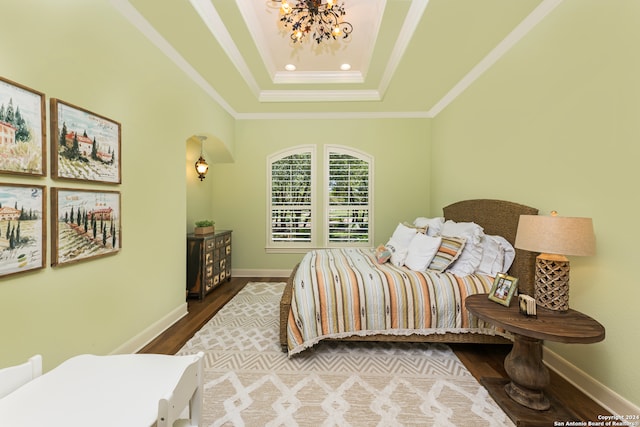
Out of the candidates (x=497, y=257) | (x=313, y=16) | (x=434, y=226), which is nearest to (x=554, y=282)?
(x=497, y=257)

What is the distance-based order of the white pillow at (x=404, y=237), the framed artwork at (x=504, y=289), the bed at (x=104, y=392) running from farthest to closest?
the white pillow at (x=404, y=237), the framed artwork at (x=504, y=289), the bed at (x=104, y=392)

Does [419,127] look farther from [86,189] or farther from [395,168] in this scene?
[86,189]

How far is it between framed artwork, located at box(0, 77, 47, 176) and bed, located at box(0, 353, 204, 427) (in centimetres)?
108

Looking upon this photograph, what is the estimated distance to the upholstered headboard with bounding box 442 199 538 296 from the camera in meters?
2.23

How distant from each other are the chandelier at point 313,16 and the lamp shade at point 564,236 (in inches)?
86.5

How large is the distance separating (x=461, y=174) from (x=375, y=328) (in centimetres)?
244

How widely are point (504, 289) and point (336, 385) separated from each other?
4.57 ft

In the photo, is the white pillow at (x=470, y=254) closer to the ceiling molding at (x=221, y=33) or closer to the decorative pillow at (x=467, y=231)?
the decorative pillow at (x=467, y=231)

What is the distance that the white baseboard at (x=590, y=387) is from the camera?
1.60 metres

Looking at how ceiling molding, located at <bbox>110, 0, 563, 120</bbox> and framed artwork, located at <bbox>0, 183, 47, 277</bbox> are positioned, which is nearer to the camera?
framed artwork, located at <bbox>0, 183, 47, 277</bbox>

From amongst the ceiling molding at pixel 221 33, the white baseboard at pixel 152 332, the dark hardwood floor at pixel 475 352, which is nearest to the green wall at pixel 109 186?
the white baseboard at pixel 152 332

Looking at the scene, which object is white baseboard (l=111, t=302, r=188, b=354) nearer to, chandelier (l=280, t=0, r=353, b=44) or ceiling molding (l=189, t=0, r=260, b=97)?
ceiling molding (l=189, t=0, r=260, b=97)

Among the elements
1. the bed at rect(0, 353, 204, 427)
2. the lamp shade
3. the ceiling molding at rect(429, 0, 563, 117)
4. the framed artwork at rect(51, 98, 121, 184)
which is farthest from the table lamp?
the framed artwork at rect(51, 98, 121, 184)

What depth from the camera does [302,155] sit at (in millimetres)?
4723
